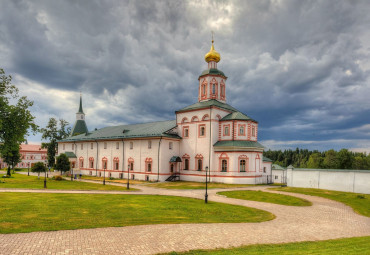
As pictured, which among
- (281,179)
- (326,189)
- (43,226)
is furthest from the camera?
(281,179)

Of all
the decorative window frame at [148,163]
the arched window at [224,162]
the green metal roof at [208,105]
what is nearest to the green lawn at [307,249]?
the arched window at [224,162]

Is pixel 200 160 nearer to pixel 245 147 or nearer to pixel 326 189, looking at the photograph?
pixel 245 147

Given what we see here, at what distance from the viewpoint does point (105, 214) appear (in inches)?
558

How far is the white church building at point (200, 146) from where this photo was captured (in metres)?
36.0

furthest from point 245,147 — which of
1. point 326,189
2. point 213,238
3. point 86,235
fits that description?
point 86,235

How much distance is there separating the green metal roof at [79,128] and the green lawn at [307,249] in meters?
58.3

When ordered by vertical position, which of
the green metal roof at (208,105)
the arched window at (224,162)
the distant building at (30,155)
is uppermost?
the green metal roof at (208,105)

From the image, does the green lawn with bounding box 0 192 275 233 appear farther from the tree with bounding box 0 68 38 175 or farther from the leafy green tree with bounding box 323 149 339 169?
the leafy green tree with bounding box 323 149 339 169

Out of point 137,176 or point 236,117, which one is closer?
point 236,117

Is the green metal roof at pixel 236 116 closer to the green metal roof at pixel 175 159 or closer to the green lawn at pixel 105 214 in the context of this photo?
the green metal roof at pixel 175 159

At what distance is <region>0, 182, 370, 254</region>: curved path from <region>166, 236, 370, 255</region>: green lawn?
57 centimetres

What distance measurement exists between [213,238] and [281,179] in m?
41.7

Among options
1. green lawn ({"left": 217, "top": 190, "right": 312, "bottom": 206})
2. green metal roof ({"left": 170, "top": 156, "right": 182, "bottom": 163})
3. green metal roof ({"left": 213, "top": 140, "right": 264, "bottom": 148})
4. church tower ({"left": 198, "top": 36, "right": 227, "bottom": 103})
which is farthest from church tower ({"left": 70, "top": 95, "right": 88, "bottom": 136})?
green lawn ({"left": 217, "top": 190, "right": 312, "bottom": 206})

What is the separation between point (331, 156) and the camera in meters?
67.1
